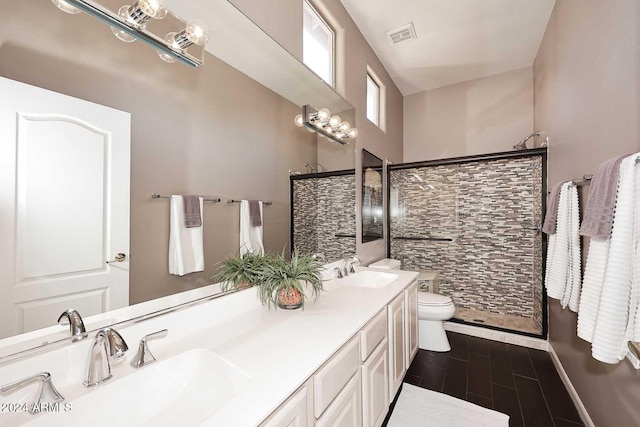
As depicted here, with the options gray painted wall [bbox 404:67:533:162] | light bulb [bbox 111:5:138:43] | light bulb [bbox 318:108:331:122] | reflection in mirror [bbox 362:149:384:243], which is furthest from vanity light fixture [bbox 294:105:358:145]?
gray painted wall [bbox 404:67:533:162]

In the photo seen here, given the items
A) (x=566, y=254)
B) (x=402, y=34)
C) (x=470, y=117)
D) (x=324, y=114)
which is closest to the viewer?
(x=566, y=254)

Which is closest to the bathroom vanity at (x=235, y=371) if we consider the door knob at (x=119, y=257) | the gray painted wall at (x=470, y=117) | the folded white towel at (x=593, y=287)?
the door knob at (x=119, y=257)

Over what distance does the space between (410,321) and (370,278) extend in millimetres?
428

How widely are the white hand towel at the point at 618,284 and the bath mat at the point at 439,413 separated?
995 mm

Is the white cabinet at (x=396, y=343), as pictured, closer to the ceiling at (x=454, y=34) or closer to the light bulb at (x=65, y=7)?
the light bulb at (x=65, y=7)

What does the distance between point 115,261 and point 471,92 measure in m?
4.12

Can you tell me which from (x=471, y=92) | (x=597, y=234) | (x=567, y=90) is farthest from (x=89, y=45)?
Result: (x=471, y=92)

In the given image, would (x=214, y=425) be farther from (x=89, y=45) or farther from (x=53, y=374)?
(x=89, y=45)

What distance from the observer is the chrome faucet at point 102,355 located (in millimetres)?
745

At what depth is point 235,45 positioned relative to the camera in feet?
4.40

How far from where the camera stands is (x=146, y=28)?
98 centimetres

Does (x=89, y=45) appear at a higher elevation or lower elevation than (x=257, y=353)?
higher

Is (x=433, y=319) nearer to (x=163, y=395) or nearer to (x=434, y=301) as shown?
(x=434, y=301)

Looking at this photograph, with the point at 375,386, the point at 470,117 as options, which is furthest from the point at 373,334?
the point at 470,117
